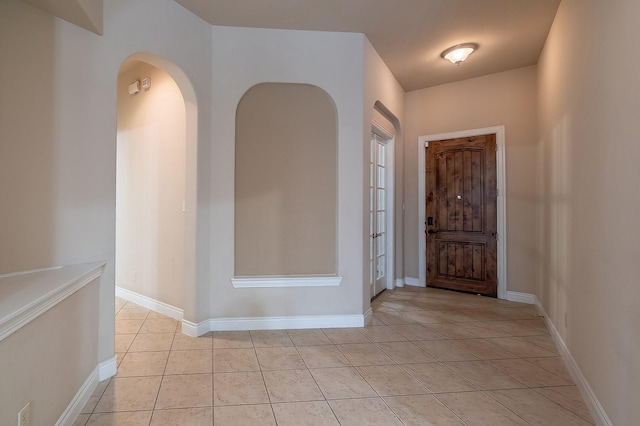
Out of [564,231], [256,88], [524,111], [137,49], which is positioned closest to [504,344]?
[564,231]

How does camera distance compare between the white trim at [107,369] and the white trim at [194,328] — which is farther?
the white trim at [194,328]

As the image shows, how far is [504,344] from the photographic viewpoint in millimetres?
2986

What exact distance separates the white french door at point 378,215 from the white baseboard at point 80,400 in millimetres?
2855

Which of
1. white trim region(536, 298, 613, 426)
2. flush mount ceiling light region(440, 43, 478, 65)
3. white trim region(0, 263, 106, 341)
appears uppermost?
flush mount ceiling light region(440, 43, 478, 65)

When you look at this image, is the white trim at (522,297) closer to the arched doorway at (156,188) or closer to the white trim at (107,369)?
the arched doorway at (156,188)

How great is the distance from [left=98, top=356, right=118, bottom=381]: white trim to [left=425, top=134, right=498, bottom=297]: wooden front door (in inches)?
160

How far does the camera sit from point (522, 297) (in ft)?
14.2

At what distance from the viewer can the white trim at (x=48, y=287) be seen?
1.29 m

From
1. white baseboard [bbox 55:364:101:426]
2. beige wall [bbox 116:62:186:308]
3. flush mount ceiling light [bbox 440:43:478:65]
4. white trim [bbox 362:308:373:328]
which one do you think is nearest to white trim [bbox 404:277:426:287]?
white trim [bbox 362:308:373:328]

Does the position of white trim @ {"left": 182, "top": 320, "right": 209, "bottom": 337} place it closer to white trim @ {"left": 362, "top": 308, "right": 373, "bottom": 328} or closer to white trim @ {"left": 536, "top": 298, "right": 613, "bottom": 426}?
white trim @ {"left": 362, "top": 308, "right": 373, "bottom": 328}

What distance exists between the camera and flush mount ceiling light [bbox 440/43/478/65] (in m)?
3.67

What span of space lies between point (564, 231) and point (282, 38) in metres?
3.04

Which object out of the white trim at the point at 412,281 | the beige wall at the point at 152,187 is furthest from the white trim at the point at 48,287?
the white trim at the point at 412,281

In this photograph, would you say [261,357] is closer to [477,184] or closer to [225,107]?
[225,107]
